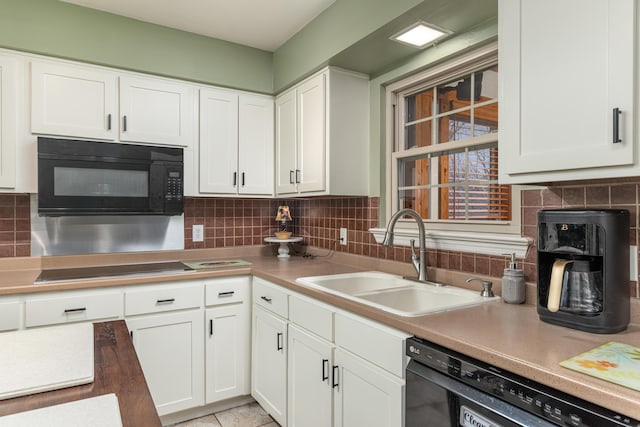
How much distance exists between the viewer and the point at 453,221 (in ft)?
6.63

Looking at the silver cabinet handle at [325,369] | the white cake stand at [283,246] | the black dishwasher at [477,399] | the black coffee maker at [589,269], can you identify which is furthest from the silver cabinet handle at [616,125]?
the white cake stand at [283,246]

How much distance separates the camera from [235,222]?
3.12 meters

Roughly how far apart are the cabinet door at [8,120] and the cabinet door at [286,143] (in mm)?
1576

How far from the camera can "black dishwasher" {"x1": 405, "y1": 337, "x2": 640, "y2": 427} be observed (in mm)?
865

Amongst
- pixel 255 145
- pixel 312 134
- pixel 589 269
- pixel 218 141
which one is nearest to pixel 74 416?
pixel 589 269

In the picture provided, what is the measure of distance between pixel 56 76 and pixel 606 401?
2831mm

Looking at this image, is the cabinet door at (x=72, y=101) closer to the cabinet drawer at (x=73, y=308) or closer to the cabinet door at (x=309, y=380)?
the cabinet drawer at (x=73, y=308)

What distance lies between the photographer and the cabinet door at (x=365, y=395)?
1.34m

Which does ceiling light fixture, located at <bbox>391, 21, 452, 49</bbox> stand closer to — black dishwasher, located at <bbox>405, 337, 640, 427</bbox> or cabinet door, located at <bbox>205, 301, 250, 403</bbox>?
black dishwasher, located at <bbox>405, 337, 640, 427</bbox>

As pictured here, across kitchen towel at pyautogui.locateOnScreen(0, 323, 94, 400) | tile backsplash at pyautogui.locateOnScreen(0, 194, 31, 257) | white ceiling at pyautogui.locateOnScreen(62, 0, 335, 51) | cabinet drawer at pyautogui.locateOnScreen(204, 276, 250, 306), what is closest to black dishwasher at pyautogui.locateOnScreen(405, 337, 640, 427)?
kitchen towel at pyautogui.locateOnScreen(0, 323, 94, 400)

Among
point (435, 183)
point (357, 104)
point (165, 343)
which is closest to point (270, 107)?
point (357, 104)

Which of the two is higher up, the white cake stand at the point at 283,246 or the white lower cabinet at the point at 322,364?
the white cake stand at the point at 283,246

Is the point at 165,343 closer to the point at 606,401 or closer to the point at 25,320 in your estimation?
the point at 25,320

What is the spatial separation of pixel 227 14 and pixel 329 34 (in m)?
0.67
